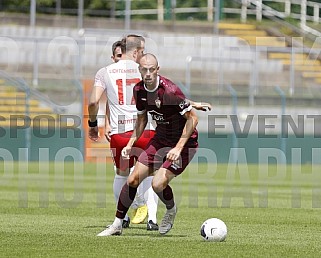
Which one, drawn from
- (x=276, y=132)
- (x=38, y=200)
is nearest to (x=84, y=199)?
(x=38, y=200)

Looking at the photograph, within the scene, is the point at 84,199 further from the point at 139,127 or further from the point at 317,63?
the point at 317,63

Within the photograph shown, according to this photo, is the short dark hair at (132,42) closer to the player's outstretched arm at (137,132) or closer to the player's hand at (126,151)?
the player's outstretched arm at (137,132)

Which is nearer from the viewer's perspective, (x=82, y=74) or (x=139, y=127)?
(x=139, y=127)

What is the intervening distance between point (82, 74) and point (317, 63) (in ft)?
33.4

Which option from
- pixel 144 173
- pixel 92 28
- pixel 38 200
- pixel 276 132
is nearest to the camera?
pixel 144 173

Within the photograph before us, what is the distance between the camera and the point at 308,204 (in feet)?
51.4

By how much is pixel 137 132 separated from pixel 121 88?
3.85 ft

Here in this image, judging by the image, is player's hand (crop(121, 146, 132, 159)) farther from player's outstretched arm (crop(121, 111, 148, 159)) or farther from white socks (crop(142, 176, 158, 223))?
white socks (crop(142, 176, 158, 223))

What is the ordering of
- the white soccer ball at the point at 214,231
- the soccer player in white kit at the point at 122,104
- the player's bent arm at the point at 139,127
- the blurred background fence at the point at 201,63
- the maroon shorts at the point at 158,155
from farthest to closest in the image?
the blurred background fence at the point at 201,63 < the soccer player in white kit at the point at 122,104 < the player's bent arm at the point at 139,127 < the maroon shorts at the point at 158,155 < the white soccer ball at the point at 214,231

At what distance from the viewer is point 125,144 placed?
1130cm

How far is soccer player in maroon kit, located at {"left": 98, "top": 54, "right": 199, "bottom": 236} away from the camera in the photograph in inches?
388

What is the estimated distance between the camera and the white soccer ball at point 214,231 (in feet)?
31.7

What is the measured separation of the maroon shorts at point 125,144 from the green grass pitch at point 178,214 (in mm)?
847

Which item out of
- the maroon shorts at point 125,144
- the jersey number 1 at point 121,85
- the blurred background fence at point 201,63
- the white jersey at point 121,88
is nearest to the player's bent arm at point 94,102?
the white jersey at point 121,88
